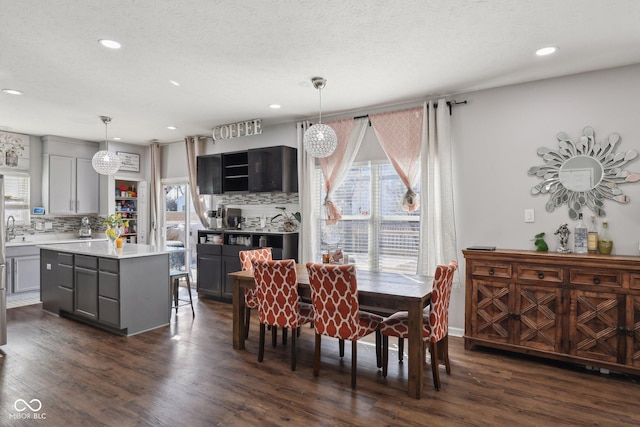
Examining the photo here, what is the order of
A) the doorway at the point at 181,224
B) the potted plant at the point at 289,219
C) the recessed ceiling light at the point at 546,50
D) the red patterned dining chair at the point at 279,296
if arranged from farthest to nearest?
the doorway at the point at 181,224 < the potted plant at the point at 289,219 < the red patterned dining chair at the point at 279,296 < the recessed ceiling light at the point at 546,50

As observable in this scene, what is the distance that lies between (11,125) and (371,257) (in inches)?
226

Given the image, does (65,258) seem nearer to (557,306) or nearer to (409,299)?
(409,299)

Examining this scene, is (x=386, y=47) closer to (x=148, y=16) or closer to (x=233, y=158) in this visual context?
(x=148, y=16)

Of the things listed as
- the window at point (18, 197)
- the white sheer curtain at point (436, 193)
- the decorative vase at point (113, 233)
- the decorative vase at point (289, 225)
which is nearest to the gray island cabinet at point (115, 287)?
the decorative vase at point (113, 233)

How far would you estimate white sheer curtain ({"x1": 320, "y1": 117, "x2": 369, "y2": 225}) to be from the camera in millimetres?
4965

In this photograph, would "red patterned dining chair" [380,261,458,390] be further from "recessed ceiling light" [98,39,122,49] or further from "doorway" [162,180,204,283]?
"doorway" [162,180,204,283]

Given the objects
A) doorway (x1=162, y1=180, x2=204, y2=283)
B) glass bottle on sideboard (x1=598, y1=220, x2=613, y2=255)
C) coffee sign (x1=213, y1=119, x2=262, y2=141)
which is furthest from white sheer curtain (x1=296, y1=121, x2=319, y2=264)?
glass bottle on sideboard (x1=598, y1=220, x2=613, y2=255)

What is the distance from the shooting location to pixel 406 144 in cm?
456

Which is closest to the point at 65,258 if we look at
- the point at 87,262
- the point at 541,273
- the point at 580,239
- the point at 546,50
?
the point at 87,262

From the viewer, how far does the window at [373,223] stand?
15.5ft

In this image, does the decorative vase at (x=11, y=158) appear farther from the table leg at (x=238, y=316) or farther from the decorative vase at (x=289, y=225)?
the table leg at (x=238, y=316)

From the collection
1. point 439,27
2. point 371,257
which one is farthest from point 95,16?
point 371,257

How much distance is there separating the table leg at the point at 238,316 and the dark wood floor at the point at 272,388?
10cm

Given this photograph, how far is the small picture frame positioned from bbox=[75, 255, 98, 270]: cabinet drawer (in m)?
3.08
